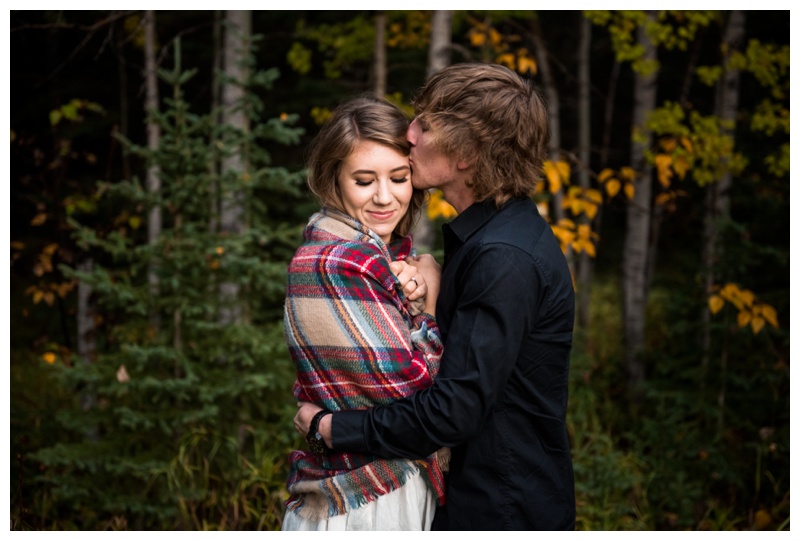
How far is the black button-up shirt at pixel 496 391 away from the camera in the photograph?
173 centimetres

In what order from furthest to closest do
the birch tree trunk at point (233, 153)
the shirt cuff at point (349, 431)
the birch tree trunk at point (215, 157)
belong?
the birch tree trunk at point (233, 153) → the birch tree trunk at point (215, 157) → the shirt cuff at point (349, 431)

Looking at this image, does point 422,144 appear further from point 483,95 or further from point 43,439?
point 43,439

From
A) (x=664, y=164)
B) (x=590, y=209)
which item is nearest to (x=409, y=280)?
(x=590, y=209)

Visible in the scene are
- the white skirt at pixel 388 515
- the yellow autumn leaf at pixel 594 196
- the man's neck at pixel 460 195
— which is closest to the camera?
the white skirt at pixel 388 515

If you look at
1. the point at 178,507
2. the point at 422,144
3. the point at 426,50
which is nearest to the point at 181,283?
the point at 178,507

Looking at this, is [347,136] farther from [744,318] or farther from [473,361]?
[744,318]

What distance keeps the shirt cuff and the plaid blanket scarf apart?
4 cm

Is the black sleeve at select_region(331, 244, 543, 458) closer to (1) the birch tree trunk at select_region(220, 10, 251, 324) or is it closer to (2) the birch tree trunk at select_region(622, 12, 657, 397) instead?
(1) the birch tree trunk at select_region(220, 10, 251, 324)

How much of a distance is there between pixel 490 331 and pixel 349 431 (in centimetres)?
47

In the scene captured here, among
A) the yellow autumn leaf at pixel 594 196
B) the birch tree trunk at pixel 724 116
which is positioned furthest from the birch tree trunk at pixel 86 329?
the birch tree trunk at pixel 724 116

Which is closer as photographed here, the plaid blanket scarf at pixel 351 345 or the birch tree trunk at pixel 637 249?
the plaid blanket scarf at pixel 351 345

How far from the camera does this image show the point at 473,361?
5.62 ft

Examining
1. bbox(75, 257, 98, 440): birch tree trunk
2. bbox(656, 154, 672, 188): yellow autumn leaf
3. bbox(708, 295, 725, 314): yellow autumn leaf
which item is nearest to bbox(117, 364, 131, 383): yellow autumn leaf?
bbox(75, 257, 98, 440): birch tree trunk

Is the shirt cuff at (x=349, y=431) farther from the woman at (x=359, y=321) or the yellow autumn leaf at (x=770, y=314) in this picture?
the yellow autumn leaf at (x=770, y=314)
